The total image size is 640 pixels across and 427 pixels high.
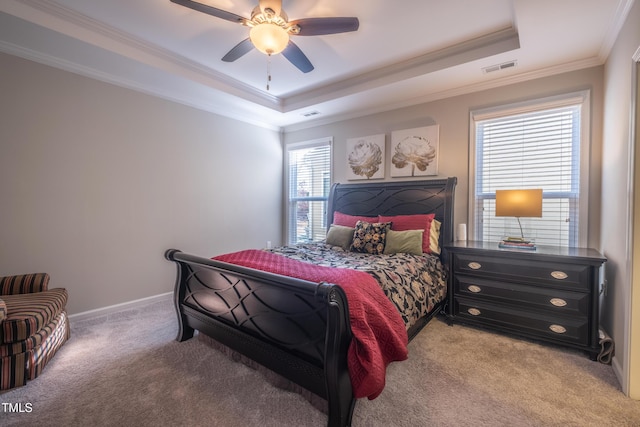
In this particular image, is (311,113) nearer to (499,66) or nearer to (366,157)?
(366,157)

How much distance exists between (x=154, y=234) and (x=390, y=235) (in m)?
2.91

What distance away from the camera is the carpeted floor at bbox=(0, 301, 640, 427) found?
1622mm

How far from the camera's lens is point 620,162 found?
6.82 feet

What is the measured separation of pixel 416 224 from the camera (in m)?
3.27

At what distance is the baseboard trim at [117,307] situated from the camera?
292 centimetres

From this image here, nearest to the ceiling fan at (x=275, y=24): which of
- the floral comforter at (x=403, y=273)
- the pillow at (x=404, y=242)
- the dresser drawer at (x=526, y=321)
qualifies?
the floral comforter at (x=403, y=273)

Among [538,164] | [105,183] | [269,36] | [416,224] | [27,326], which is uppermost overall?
[269,36]

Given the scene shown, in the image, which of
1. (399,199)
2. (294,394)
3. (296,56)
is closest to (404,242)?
(399,199)

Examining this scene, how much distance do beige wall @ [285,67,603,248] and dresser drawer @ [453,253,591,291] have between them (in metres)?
0.70

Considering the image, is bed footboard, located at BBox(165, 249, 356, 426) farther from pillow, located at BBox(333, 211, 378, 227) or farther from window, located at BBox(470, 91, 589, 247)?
window, located at BBox(470, 91, 589, 247)

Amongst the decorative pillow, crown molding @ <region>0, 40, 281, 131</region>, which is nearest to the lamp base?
the decorative pillow

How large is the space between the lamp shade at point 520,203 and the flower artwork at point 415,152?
3.21 ft

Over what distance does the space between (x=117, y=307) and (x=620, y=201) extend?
4.80 m

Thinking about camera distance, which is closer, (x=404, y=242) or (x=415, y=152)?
(x=404, y=242)
